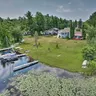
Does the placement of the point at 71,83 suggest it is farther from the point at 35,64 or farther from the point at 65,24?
the point at 65,24

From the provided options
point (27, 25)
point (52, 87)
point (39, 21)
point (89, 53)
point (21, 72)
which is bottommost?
point (21, 72)

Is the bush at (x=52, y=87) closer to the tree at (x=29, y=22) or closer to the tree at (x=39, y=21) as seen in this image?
the tree at (x=29, y=22)

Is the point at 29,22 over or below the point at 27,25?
over

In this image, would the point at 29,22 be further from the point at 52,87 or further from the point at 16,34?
the point at 52,87

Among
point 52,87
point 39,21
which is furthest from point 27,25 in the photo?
point 52,87

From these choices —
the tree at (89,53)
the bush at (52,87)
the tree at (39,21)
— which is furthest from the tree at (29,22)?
the bush at (52,87)

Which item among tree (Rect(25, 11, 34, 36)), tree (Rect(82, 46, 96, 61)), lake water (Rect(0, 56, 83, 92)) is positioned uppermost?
tree (Rect(25, 11, 34, 36))

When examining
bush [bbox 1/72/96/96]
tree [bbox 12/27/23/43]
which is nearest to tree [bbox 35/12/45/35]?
tree [bbox 12/27/23/43]

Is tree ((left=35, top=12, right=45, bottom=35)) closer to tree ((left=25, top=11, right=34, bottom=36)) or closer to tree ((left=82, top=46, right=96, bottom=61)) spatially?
tree ((left=25, top=11, right=34, bottom=36))

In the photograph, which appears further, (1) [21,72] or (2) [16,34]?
(2) [16,34]
